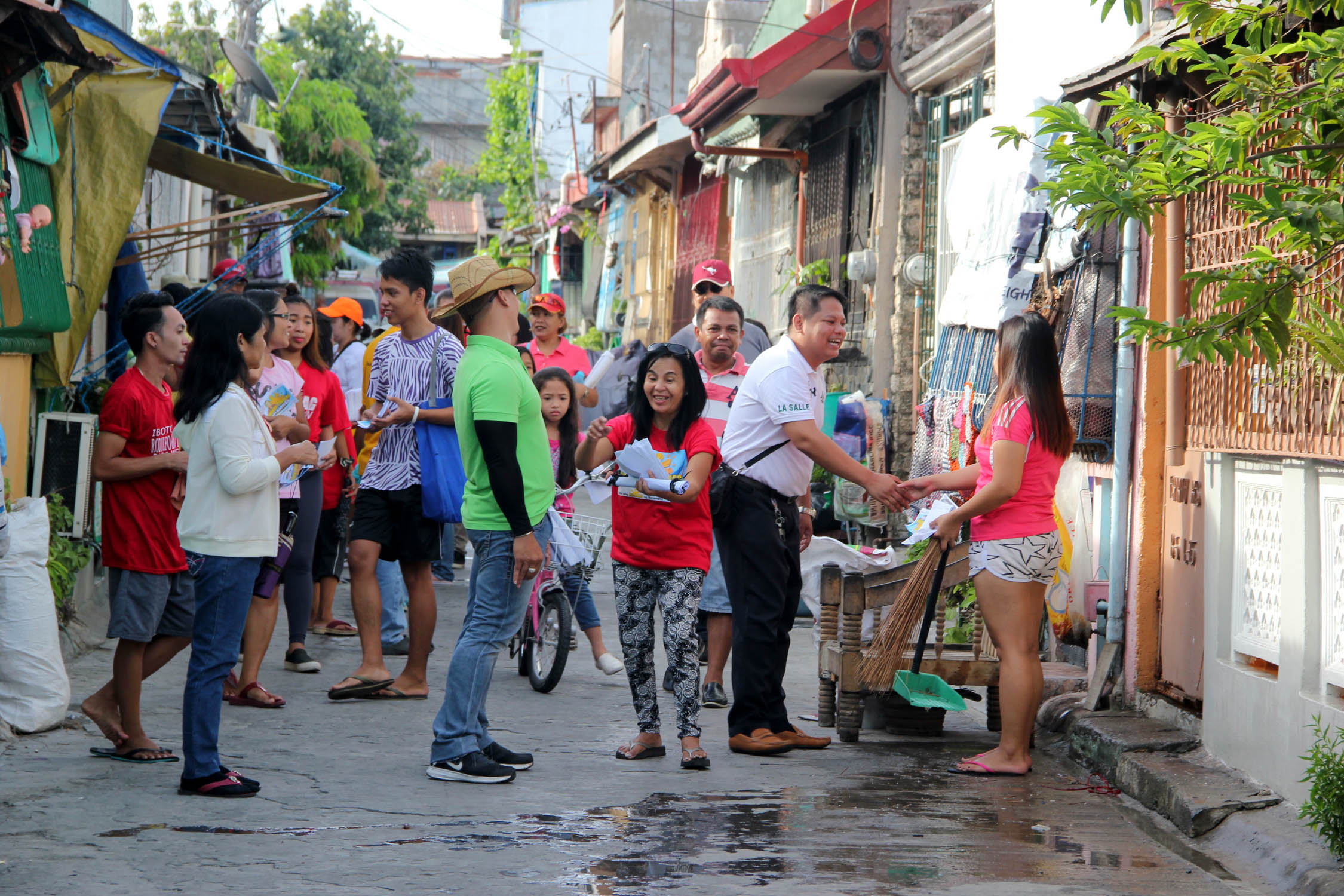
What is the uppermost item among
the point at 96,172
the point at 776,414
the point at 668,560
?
the point at 96,172

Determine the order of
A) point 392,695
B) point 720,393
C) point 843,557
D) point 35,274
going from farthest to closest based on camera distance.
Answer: point 843,557
point 720,393
point 35,274
point 392,695

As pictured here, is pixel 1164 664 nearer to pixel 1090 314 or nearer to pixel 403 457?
pixel 1090 314

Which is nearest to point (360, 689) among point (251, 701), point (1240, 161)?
point (251, 701)

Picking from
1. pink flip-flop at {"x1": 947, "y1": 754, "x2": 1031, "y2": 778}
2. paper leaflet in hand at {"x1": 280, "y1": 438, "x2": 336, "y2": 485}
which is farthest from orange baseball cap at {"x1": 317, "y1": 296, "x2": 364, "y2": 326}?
pink flip-flop at {"x1": 947, "y1": 754, "x2": 1031, "y2": 778}

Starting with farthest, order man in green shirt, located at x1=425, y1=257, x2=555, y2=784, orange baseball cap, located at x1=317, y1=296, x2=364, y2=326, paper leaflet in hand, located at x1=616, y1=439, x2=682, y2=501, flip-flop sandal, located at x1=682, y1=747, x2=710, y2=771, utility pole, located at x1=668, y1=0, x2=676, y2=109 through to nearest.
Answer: utility pole, located at x1=668, y1=0, x2=676, y2=109 → orange baseball cap, located at x1=317, y1=296, x2=364, y2=326 → paper leaflet in hand, located at x1=616, y1=439, x2=682, y2=501 → flip-flop sandal, located at x1=682, y1=747, x2=710, y2=771 → man in green shirt, located at x1=425, y1=257, x2=555, y2=784

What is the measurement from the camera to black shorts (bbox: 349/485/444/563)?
24.7 ft

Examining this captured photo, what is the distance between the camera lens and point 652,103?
32031mm

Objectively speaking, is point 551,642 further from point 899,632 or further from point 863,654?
point 899,632

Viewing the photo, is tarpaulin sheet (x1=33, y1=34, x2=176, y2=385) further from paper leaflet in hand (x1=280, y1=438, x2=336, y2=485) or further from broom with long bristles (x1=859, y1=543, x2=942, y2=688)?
broom with long bristles (x1=859, y1=543, x2=942, y2=688)

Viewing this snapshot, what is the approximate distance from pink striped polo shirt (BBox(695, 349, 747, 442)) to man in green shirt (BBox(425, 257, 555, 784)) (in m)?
2.34

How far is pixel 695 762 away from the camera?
20.0 ft

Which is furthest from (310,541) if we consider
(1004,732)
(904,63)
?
(904,63)

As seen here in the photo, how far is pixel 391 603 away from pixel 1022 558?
4216mm

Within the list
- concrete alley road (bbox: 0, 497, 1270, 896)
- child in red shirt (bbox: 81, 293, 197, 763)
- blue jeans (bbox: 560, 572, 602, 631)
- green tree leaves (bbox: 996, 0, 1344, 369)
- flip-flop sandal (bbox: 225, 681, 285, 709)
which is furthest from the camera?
blue jeans (bbox: 560, 572, 602, 631)
